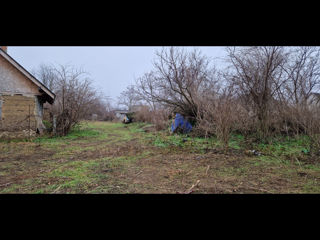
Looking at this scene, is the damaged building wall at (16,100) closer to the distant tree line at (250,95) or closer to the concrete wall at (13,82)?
the concrete wall at (13,82)

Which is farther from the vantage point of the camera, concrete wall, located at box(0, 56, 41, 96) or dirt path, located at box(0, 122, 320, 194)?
concrete wall, located at box(0, 56, 41, 96)

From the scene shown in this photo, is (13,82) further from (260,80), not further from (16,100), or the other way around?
(260,80)

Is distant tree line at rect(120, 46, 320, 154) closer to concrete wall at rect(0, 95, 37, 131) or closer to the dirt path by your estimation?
the dirt path

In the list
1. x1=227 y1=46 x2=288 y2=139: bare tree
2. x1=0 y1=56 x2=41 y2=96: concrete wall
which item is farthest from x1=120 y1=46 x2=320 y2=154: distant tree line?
x1=0 y1=56 x2=41 y2=96: concrete wall

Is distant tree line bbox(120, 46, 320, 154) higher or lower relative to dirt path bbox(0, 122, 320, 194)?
higher

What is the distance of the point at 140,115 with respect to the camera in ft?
73.8

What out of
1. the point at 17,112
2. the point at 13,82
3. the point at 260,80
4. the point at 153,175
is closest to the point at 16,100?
the point at 17,112
